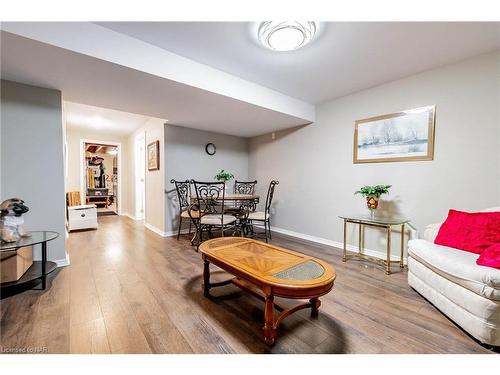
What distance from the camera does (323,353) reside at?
1.16 metres

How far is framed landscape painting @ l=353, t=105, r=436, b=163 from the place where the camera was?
2381mm

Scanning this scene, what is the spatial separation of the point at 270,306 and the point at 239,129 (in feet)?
11.3

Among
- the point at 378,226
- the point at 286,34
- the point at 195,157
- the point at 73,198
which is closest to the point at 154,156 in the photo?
the point at 195,157

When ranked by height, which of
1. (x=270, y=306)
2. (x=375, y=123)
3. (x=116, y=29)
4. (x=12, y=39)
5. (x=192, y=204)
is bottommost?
(x=270, y=306)

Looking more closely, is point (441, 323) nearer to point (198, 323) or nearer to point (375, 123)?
point (198, 323)

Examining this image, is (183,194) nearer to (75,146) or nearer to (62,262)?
(62,262)

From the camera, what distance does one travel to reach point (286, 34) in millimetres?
1709

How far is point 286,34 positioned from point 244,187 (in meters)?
3.24

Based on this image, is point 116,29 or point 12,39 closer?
point 12,39

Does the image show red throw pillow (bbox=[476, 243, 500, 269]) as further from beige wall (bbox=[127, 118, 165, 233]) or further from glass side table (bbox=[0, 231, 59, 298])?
beige wall (bbox=[127, 118, 165, 233])

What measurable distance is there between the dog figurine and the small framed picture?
2180 millimetres

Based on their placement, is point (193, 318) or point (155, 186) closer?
point (193, 318)

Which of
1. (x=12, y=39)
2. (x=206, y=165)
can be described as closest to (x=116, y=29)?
(x=12, y=39)

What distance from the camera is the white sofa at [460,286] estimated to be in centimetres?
122
